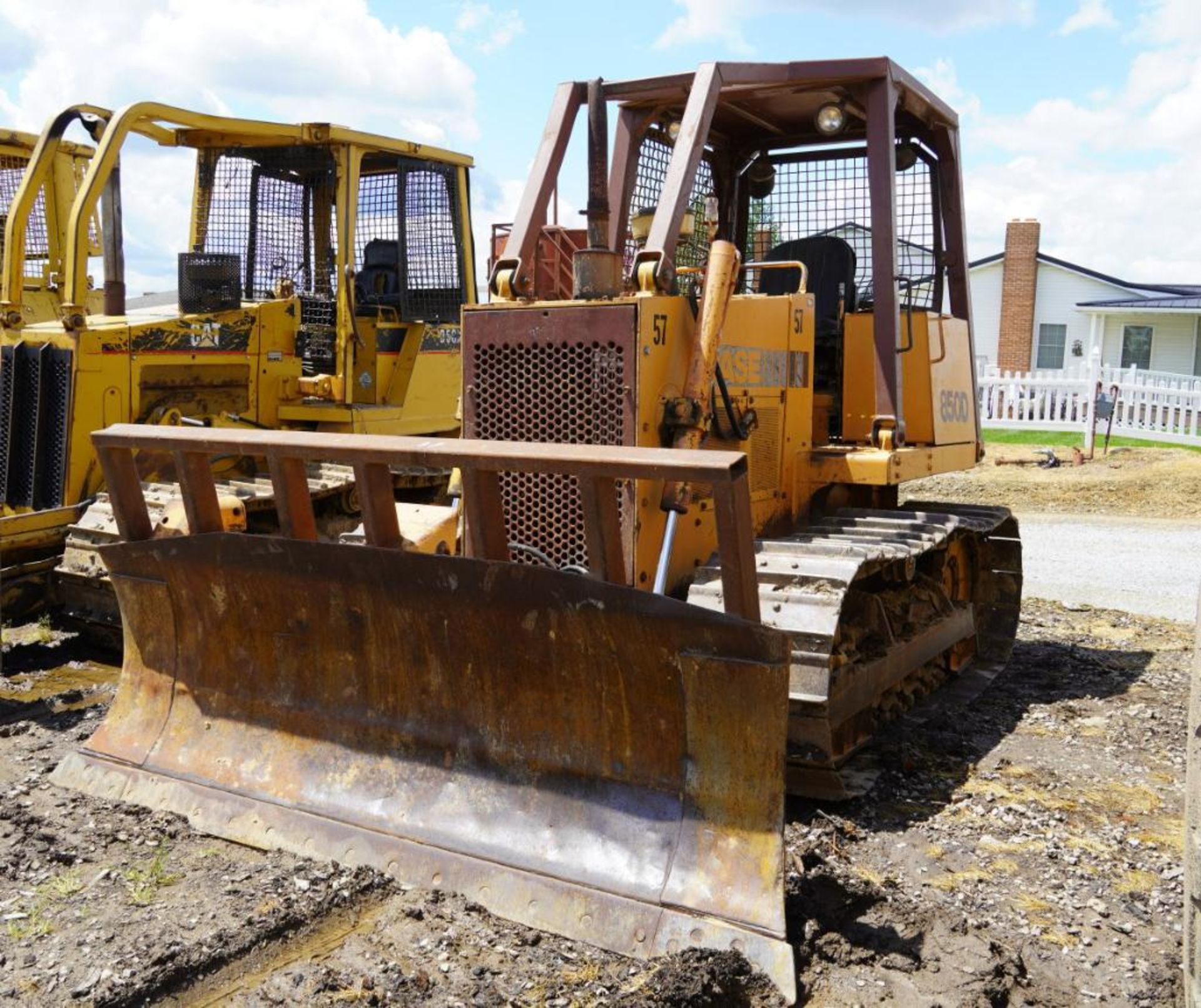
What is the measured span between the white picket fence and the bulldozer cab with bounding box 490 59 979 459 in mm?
14071

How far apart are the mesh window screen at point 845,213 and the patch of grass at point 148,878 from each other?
4.18 meters

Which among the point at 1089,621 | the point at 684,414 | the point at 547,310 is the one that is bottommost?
the point at 1089,621

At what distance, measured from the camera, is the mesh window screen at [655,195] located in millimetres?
5977

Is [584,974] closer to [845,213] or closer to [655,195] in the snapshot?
[655,195]

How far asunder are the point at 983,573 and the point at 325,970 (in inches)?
204

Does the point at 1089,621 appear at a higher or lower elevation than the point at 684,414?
lower

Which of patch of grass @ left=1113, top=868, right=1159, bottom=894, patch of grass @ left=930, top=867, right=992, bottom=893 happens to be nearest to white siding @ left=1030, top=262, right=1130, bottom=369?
patch of grass @ left=1113, top=868, right=1159, bottom=894

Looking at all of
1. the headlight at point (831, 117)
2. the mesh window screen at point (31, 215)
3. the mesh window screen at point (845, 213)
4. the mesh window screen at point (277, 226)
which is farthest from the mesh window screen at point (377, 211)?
the mesh window screen at point (31, 215)

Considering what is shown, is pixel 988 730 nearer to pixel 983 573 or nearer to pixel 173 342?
pixel 983 573

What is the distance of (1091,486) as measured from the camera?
52.5 feet

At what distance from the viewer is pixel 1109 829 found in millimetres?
4602

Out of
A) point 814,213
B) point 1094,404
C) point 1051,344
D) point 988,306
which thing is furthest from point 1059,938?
point 988,306

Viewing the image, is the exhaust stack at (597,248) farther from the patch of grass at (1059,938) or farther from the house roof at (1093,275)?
the house roof at (1093,275)

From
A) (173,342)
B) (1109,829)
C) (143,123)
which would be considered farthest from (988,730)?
(143,123)
